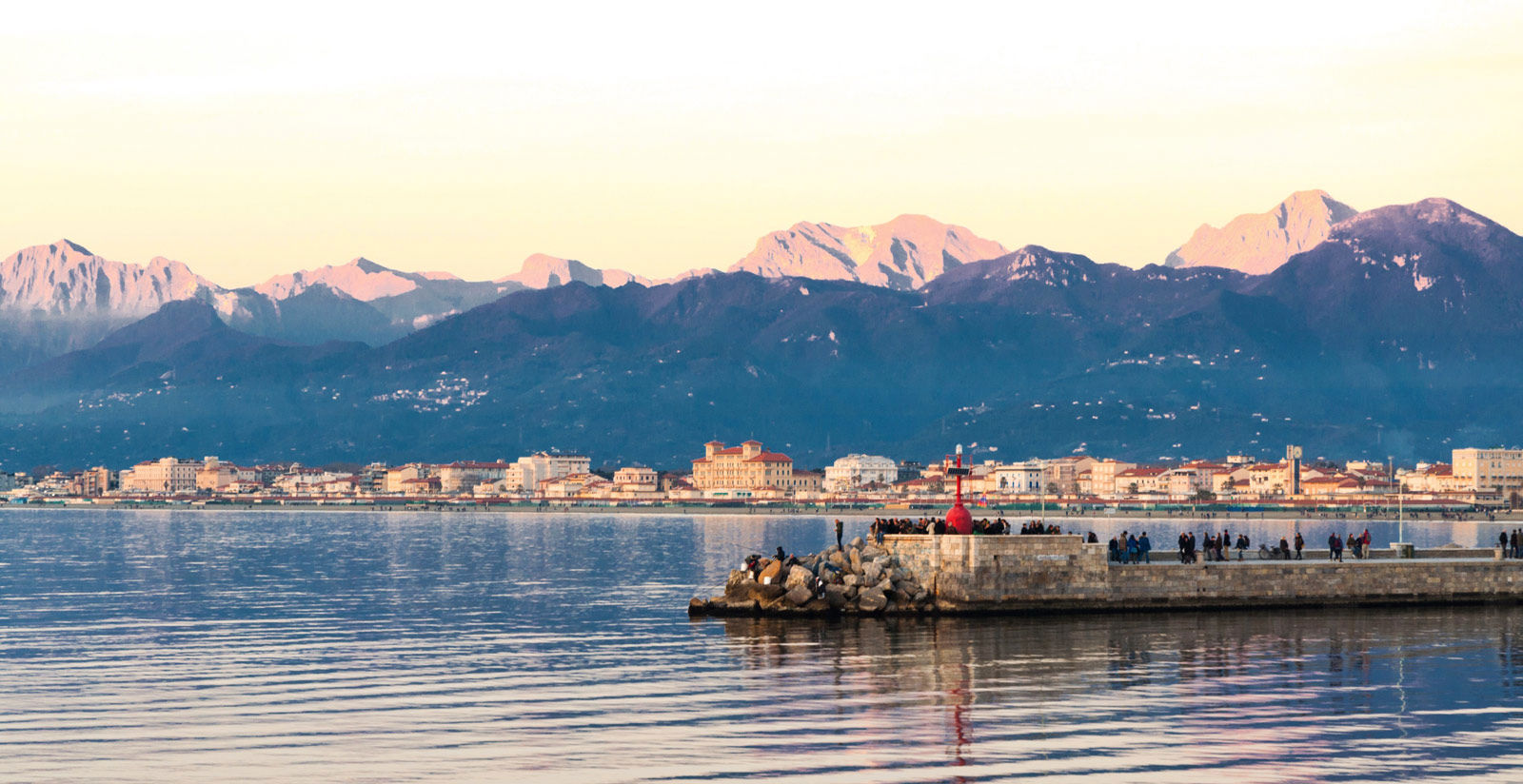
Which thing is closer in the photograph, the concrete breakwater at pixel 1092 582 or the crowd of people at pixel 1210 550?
the concrete breakwater at pixel 1092 582

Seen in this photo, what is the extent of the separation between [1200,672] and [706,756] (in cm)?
1572

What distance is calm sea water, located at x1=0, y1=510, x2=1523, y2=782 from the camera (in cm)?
3141

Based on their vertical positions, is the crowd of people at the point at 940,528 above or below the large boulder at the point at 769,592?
above

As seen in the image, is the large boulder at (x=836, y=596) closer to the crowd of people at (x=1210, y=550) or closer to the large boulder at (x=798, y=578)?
the large boulder at (x=798, y=578)

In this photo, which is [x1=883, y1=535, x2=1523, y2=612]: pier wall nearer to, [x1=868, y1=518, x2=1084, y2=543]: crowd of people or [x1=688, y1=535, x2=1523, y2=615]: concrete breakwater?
[x1=688, y1=535, x2=1523, y2=615]: concrete breakwater

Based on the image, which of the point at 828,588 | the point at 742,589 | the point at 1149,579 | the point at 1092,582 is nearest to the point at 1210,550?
the point at 1149,579

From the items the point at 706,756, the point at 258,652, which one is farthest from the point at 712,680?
the point at 258,652

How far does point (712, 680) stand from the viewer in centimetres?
4275

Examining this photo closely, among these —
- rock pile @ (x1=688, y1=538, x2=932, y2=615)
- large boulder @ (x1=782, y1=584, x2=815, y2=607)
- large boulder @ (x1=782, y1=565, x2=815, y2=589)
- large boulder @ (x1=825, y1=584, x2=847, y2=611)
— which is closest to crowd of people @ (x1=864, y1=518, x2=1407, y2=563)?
rock pile @ (x1=688, y1=538, x2=932, y2=615)

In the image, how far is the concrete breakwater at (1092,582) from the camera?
57.2 meters

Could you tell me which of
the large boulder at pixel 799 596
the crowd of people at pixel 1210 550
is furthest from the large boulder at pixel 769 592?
the crowd of people at pixel 1210 550

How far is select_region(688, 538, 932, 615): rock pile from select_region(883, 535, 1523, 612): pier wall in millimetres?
712

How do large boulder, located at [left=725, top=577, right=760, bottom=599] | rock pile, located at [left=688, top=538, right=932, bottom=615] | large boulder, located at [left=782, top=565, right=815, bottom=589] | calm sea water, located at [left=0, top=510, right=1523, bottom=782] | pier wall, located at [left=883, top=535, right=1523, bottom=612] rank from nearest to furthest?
calm sea water, located at [left=0, top=510, right=1523, bottom=782] → pier wall, located at [left=883, top=535, right=1523, bottom=612] → rock pile, located at [left=688, top=538, right=932, bottom=615] → large boulder, located at [left=782, top=565, right=815, bottom=589] → large boulder, located at [left=725, top=577, right=760, bottom=599]

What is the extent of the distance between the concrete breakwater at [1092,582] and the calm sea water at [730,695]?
1555 millimetres
